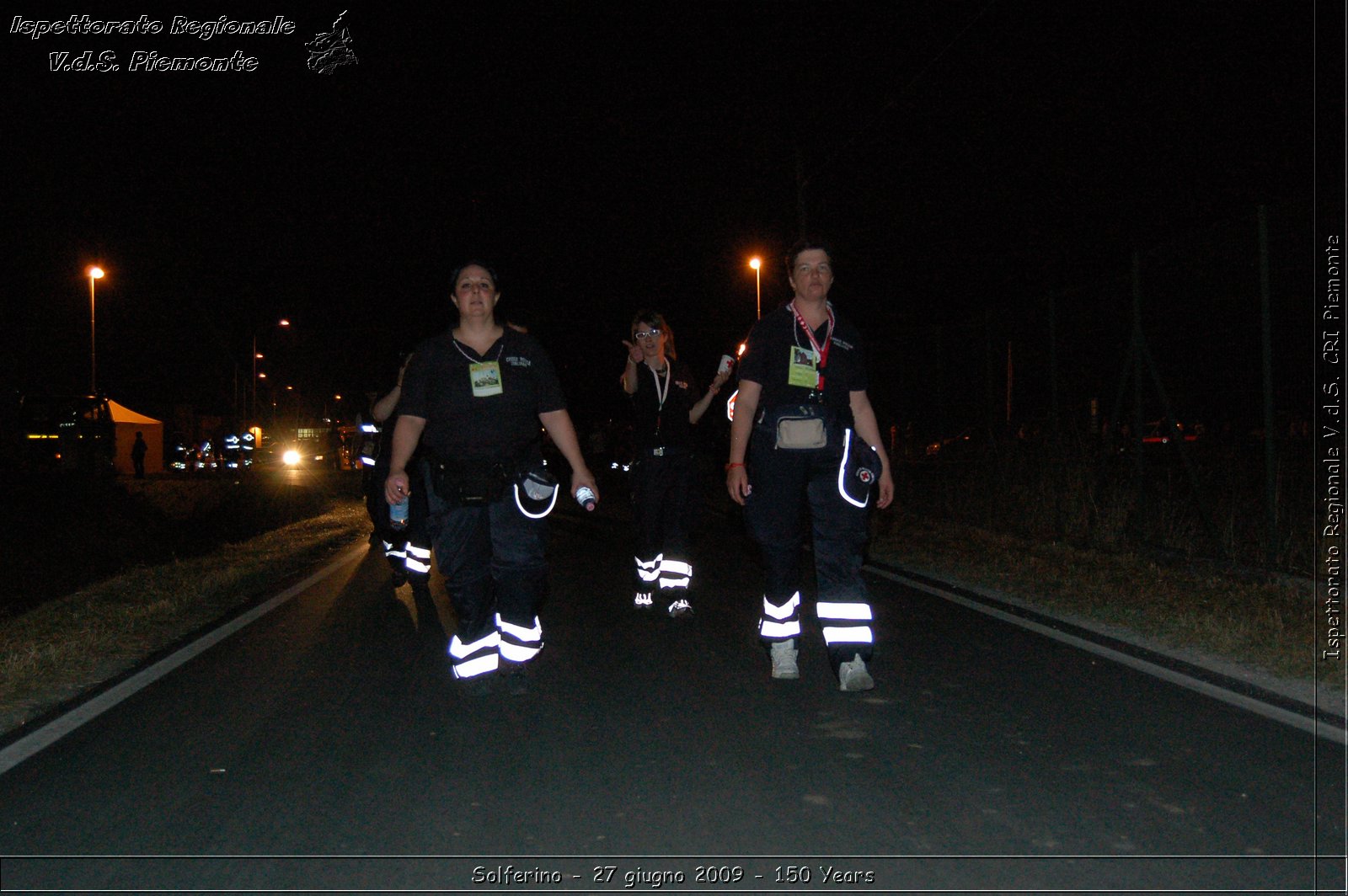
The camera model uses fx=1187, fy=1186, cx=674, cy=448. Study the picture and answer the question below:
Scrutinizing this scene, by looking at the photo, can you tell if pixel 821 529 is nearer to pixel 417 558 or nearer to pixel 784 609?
pixel 784 609

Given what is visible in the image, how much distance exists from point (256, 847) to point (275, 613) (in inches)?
189

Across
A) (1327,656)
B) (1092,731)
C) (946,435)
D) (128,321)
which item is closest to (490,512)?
(1092,731)

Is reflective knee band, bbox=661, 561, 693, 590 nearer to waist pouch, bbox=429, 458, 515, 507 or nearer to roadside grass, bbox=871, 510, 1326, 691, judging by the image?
roadside grass, bbox=871, 510, 1326, 691

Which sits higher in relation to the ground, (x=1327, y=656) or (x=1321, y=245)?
(x=1321, y=245)

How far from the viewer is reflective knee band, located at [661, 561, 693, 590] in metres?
7.89

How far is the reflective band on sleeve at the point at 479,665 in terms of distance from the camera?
18.2 feet

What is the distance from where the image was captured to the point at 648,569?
8180mm

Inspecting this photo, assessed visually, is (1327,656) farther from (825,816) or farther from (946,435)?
(946,435)

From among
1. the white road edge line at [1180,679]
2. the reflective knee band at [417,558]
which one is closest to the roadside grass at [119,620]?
the reflective knee band at [417,558]

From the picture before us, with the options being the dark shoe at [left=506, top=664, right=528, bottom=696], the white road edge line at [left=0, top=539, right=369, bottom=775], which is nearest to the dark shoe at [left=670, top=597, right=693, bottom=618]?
the dark shoe at [left=506, top=664, right=528, bottom=696]

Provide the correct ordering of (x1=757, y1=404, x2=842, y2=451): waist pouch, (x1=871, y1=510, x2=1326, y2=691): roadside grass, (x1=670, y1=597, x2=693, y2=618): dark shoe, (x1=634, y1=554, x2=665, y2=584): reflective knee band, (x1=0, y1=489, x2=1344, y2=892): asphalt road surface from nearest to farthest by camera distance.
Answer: (x1=0, y1=489, x2=1344, y2=892): asphalt road surface → (x1=757, y1=404, x2=842, y2=451): waist pouch → (x1=871, y1=510, x2=1326, y2=691): roadside grass → (x1=670, y1=597, x2=693, y2=618): dark shoe → (x1=634, y1=554, x2=665, y2=584): reflective knee band

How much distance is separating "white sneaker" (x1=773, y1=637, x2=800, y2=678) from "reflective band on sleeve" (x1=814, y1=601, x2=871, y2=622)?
0.36 meters

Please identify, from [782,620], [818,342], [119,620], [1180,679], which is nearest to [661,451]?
[782,620]

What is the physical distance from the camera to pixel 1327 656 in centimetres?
589
